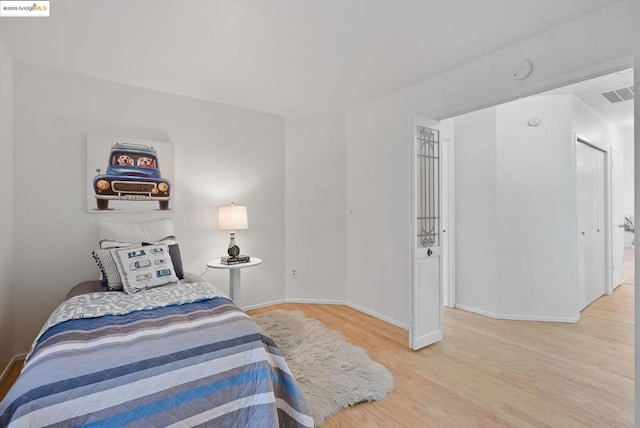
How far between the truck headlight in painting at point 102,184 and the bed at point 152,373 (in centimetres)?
142

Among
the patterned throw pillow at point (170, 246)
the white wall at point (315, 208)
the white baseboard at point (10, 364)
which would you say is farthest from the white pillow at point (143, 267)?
the white wall at point (315, 208)

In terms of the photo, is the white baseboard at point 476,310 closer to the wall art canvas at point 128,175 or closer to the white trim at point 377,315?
the white trim at point 377,315

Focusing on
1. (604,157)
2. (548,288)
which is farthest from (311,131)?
(604,157)

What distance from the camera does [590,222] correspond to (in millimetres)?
4039

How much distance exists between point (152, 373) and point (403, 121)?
10.3ft

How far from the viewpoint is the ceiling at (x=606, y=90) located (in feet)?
10.3

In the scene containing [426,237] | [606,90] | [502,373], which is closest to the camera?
[502,373]

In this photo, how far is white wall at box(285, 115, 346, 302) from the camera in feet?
13.7

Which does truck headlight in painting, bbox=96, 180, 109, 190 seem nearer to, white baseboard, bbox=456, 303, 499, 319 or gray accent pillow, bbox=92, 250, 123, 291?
gray accent pillow, bbox=92, 250, 123, 291

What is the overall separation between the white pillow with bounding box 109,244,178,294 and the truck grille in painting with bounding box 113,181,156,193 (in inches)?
33.4

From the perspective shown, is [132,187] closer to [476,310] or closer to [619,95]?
[476,310]

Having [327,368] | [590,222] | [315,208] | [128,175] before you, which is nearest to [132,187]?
[128,175]

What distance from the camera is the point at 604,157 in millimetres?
4477

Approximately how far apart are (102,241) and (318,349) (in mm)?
2187
